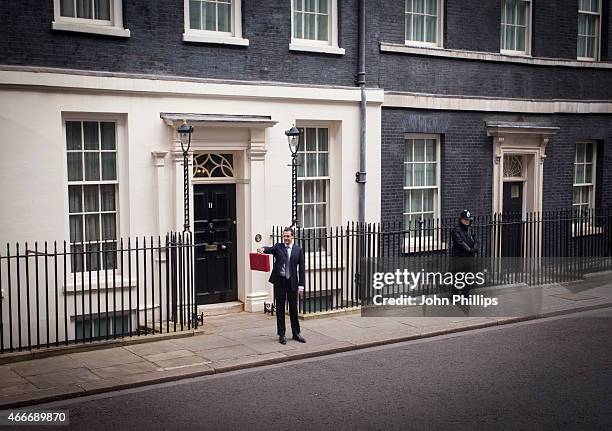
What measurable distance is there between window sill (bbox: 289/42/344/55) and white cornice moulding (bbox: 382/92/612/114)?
4.76 ft

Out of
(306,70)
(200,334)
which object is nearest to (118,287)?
(200,334)

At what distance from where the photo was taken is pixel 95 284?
39.8 ft

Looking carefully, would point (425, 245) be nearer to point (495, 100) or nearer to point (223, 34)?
point (495, 100)

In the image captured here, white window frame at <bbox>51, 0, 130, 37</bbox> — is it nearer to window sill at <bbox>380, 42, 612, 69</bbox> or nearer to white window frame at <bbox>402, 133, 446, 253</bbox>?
window sill at <bbox>380, 42, 612, 69</bbox>

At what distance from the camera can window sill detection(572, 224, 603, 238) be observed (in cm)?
1827

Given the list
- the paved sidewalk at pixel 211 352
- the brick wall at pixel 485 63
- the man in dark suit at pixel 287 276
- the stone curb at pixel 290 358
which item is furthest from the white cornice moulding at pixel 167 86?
the stone curb at pixel 290 358

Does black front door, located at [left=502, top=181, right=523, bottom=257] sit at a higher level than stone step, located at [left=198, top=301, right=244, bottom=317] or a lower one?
higher

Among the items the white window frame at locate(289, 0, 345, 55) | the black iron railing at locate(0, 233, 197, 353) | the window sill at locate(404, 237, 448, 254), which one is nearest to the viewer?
the black iron railing at locate(0, 233, 197, 353)

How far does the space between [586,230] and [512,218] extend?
204 cm

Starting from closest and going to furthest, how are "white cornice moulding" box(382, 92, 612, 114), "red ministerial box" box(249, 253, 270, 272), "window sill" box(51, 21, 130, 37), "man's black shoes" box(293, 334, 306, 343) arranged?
1. "window sill" box(51, 21, 130, 37)
2. "man's black shoes" box(293, 334, 306, 343)
3. "red ministerial box" box(249, 253, 270, 272)
4. "white cornice moulding" box(382, 92, 612, 114)

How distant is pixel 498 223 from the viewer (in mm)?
15844

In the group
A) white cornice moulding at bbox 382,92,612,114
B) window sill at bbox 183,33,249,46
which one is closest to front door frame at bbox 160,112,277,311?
window sill at bbox 183,33,249,46

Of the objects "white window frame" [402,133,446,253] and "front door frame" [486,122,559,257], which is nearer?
"white window frame" [402,133,446,253]

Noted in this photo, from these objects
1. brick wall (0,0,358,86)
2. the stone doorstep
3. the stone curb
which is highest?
brick wall (0,0,358,86)
